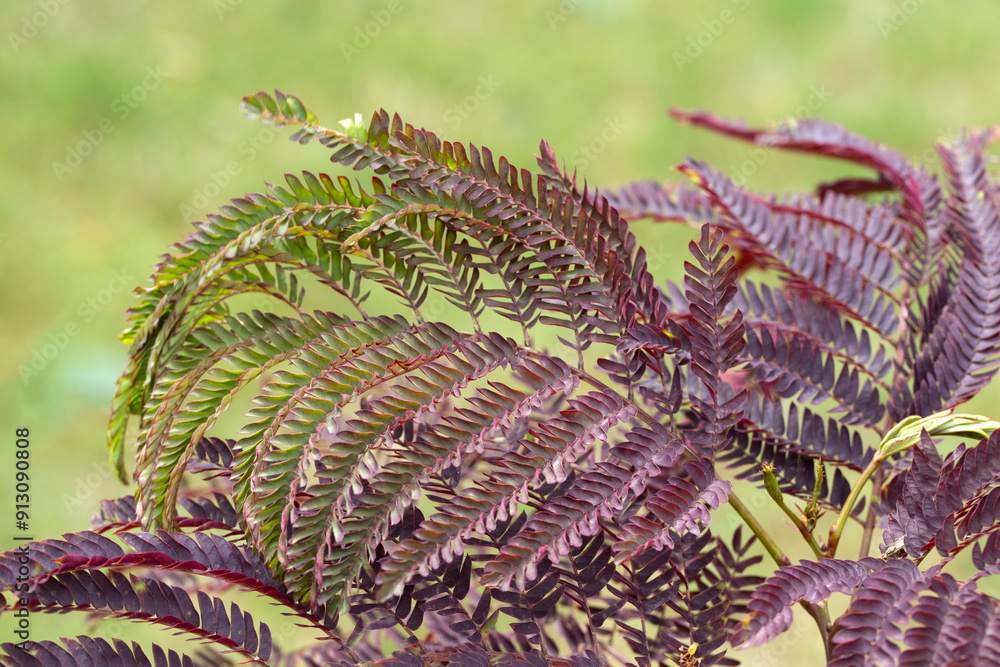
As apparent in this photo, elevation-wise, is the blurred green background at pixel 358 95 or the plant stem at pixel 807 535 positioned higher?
the blurred green background at pixel 358 95

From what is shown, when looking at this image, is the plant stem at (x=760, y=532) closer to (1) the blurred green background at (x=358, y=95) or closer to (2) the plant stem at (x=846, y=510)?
(2) the plant stem at (x=846, y=510)

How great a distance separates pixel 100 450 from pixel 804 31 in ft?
10.8

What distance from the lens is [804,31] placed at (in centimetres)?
402

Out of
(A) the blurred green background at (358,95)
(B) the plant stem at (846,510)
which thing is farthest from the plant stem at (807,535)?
(A) the blurred green background at (358,95)

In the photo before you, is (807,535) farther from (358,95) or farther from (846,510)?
(358,95)

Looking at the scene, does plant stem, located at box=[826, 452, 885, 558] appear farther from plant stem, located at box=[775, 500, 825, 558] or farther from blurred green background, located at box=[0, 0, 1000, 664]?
blurred green background, located at box=[0, 0, 1000, 664]

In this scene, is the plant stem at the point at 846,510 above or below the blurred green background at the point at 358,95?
below

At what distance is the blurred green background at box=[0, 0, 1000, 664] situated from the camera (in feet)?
10.2

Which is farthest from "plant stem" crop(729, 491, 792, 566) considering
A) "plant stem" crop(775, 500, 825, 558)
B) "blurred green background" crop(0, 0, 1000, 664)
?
"blurred green background" crop(0, 0, 1000, 664)

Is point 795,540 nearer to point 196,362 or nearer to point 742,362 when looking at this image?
point 742,362

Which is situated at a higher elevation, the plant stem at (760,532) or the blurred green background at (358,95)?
the blurred green background at (358,95)

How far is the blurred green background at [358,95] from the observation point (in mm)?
3115

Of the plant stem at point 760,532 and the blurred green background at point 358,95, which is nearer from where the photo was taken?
the plant stem at point 760,532

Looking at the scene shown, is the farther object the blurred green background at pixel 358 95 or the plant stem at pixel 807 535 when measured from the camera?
the blurred green background at pixel 358 95
